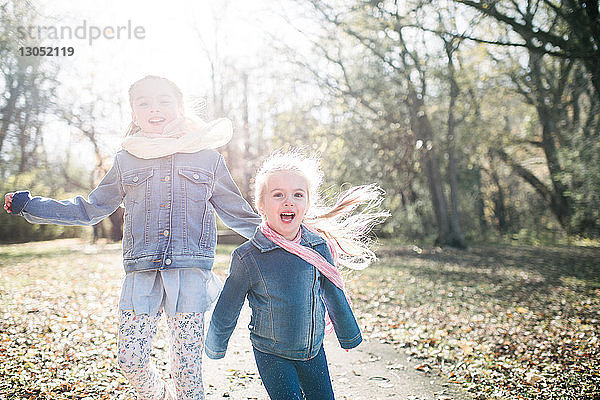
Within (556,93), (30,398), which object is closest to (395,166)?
(556,93)

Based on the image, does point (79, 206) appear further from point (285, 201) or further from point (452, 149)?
point (452, 149)

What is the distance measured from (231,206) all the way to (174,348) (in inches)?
33.6

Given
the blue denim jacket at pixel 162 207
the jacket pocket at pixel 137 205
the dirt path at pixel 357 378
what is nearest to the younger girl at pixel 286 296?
the blue denim jacket at pixel 162 207

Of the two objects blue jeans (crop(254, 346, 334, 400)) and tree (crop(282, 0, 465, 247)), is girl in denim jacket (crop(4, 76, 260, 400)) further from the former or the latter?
tree (crop(282, 0, 465, 247))

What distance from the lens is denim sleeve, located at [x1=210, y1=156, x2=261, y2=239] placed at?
10.4 feet

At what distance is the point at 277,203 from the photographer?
2746 millimetres

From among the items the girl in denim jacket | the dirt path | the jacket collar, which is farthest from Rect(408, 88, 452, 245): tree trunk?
the jacket collar

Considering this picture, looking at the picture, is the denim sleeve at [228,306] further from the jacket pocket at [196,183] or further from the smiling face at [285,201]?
the jacket pocket at [196,183]

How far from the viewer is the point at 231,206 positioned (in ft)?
10.5

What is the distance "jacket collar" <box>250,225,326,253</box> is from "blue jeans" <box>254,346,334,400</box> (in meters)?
0.52

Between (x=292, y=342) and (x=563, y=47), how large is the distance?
7.62 meters

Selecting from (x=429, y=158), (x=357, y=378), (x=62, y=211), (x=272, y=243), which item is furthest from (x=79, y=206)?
(x=429, y=158)

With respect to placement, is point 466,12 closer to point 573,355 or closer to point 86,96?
point 573,355

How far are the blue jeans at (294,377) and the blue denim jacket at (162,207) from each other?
2.25ft
